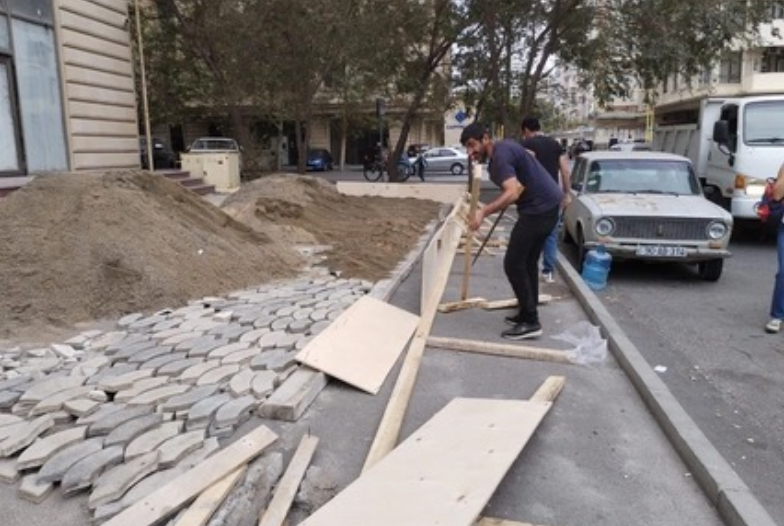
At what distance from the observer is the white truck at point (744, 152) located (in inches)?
434

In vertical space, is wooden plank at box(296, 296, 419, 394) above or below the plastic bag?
above

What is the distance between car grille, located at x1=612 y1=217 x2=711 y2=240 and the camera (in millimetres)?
8164

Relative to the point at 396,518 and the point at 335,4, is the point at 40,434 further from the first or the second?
the point at 335,4

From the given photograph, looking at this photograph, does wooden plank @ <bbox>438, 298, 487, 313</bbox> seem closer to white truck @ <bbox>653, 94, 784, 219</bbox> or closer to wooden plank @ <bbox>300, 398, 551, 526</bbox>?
wooden plank @ <bbox>300, 398, 551, 526</bbox>

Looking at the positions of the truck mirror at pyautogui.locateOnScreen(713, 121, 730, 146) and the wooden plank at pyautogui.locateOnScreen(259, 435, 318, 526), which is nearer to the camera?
the wooden plank at pyautogui.locateOnScreen(259, 435, 318, 526)

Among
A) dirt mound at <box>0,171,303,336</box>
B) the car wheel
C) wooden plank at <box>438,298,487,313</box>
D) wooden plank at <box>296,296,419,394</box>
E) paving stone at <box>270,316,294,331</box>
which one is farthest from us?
the car wheel

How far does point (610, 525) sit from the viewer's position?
3051 mm

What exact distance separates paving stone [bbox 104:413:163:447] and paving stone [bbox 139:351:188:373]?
761 millimetres

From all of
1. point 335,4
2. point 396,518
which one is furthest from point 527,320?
point 335,4

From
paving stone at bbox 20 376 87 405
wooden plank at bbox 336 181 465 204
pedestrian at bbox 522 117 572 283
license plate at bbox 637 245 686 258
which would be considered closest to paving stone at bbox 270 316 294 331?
paving stone at bbox 20 376 87 405

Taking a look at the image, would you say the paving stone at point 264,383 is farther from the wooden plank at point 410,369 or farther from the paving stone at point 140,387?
the wooden plank at point 410,369

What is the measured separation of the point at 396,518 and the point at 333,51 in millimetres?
17155

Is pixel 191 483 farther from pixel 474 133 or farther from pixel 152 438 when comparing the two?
pixel 474 133

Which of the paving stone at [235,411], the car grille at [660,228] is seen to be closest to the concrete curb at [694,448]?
the paving stone at [235,411]
